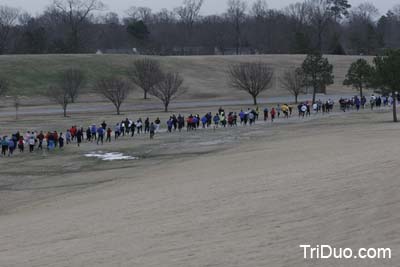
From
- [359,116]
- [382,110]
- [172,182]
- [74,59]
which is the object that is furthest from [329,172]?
[74,59]

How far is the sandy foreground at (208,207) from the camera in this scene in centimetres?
1192

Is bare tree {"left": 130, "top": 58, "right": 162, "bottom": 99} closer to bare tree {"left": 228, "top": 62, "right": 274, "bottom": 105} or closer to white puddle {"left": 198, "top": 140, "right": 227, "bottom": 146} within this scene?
bare tree {"left": 228, "top": 62, "right": 274, "bottom": 105}

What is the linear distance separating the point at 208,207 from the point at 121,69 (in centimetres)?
6983

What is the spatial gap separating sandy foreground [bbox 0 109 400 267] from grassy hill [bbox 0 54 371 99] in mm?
48868

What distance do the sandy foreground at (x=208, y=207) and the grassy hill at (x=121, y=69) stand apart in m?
48.9

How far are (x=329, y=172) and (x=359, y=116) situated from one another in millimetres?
28605

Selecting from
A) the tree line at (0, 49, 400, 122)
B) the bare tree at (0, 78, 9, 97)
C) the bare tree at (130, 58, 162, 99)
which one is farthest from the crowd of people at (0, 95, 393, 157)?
the bare tree at (0, 78, 9, 97)

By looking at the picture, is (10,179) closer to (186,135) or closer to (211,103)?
(186,135)

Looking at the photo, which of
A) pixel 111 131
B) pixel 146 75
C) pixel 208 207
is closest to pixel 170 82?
pixel 146 75

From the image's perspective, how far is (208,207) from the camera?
15.9 m

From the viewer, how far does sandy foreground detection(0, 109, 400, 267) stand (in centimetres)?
1192

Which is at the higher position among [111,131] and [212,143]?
[111,131]

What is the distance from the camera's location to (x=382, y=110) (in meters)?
50.8

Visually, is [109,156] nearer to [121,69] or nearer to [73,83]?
[73,83]
